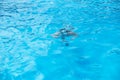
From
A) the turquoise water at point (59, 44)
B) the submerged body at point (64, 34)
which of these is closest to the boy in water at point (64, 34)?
the submerged body at point (64, 34)

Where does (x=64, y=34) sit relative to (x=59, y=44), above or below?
above

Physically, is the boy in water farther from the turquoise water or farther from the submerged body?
the turquoise water

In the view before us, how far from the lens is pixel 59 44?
6891mm

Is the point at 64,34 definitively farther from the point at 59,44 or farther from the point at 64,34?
the point at 59,44

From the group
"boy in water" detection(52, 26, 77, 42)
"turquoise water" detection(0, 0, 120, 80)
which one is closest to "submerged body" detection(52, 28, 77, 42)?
"boy in water" detection(52, 26, 77, 42)

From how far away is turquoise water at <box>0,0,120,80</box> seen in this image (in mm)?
5695

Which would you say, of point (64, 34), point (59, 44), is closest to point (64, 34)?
point (64, 34)

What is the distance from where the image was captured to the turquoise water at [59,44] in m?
5.70

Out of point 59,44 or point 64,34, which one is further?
point 64,34

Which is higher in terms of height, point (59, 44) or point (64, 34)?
point (64, 34)

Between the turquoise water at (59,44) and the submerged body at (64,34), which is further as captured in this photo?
the submerged body at (64,34)

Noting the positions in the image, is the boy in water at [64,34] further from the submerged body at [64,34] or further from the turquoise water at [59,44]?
the turquoise water at [59,44]

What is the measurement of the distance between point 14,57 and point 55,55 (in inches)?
47.6

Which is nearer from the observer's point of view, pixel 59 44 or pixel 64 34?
pixel 59 44
